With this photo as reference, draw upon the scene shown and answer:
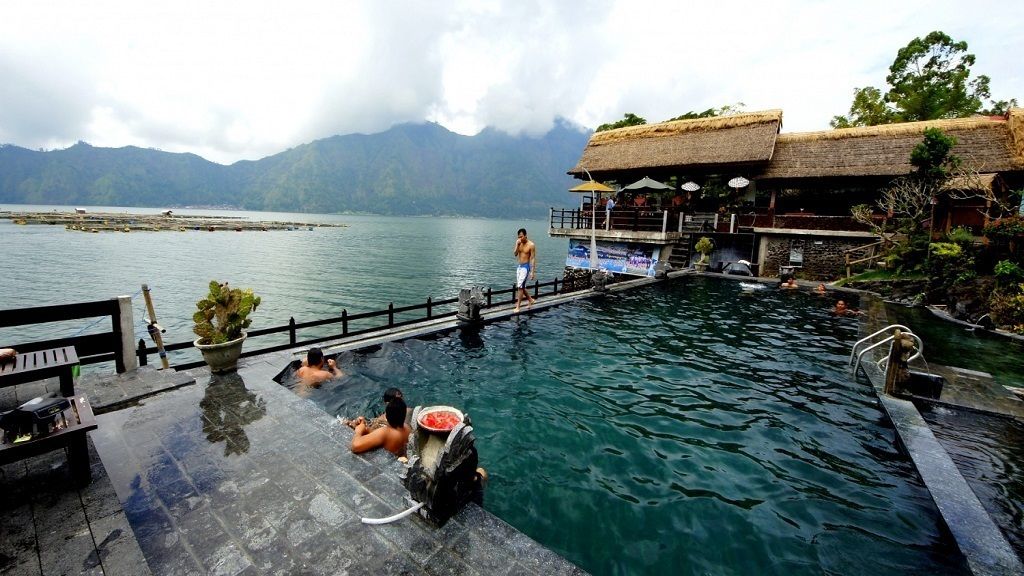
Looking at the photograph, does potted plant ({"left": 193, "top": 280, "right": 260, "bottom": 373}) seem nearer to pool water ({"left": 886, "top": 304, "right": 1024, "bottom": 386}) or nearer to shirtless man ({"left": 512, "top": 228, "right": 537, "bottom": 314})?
shirtless man ({"left": 512, "top": 228, "right": 537, "bottom": 314})

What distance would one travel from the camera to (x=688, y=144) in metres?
26.1

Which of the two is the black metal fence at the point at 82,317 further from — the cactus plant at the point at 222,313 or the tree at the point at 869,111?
the tree at the point at 869,111

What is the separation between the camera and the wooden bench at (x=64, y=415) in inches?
139

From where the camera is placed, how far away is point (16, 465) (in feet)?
14.2

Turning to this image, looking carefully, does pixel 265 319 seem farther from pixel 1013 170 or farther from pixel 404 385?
pixel 1013 170

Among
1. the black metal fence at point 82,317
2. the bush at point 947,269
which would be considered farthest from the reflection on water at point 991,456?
the bush at point 947,269

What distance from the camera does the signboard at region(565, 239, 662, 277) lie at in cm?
2119

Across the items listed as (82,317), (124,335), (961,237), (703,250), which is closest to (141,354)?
(124,335)

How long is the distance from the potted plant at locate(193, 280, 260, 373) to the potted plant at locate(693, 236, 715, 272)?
2395cm

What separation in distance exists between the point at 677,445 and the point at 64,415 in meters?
7.60

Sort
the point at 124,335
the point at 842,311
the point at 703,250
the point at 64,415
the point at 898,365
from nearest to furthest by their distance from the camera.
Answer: the point at 64,415, the point at 124,335, the point at 898,365, the point at 842,311, the point at 703,250

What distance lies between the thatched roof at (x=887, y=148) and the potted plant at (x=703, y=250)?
4628 millimetres

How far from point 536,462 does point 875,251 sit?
25.5 metres

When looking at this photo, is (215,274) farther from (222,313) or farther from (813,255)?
(813,255)
